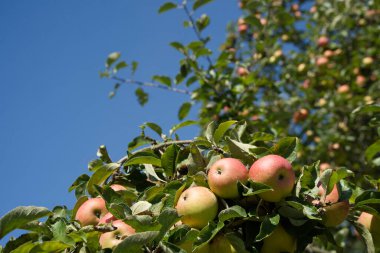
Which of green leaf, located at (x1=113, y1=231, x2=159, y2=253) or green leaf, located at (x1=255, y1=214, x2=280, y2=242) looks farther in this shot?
green leaf, located at (x1=255, y1=214, x2=280, y2=242)

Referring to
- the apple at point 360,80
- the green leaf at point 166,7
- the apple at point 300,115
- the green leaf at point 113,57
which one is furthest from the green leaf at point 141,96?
the apple at point 360,80

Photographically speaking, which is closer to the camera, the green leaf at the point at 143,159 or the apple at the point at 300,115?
the green leaf at the point at 143,159

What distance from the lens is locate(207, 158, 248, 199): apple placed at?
1.17 m

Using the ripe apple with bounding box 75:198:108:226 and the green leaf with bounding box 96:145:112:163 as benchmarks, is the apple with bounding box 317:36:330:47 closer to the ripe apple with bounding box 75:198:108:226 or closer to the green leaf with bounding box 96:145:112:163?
the green leaf with bounding box 96:145:112:163

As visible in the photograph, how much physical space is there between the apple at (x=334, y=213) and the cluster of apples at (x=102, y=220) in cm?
50

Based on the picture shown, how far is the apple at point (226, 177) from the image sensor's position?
117 centimetres

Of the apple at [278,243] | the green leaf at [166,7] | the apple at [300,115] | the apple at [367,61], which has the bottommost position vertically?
the apple at [278,243]

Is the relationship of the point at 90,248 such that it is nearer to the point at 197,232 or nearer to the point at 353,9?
the point at 197,232

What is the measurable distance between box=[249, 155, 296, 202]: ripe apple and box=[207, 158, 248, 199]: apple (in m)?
0.04

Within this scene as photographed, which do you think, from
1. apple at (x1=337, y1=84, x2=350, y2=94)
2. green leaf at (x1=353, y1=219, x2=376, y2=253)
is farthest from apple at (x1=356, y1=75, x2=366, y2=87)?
green leaf at (x1=353, y1=219, x2=376, y2=253)

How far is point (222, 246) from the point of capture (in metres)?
1.14

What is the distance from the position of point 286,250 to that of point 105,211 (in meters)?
0.50

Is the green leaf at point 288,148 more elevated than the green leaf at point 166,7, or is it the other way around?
the green leaf at point 166,7

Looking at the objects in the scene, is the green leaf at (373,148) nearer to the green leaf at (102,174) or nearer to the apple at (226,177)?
the apple at (226,177)
